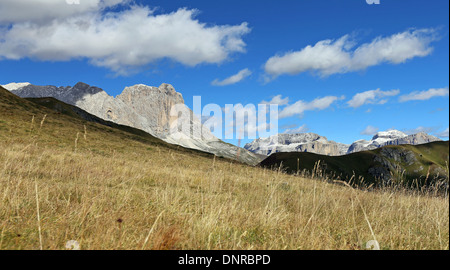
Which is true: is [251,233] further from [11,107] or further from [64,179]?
[11,107]

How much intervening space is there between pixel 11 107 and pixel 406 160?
207 meters

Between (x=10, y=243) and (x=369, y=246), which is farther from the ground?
(x=10, y=243)

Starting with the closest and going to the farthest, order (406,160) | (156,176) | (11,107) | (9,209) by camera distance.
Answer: (9,209), (156,176), (11,107), (406,160)

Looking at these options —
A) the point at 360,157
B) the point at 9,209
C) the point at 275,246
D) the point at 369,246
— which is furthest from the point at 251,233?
the point at 360,157

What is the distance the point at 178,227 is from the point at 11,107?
170 feet

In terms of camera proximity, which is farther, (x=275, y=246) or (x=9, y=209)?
(x=9, y=209)

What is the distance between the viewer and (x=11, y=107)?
4356 centimetres
